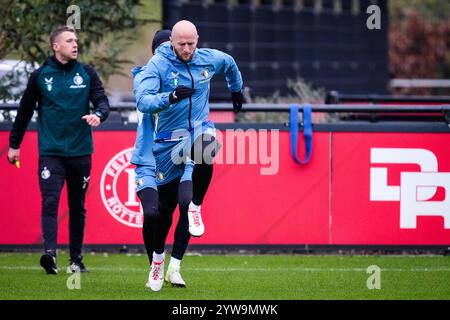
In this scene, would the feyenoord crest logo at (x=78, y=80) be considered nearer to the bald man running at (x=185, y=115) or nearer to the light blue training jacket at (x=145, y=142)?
the light blue training jacket at (x=145, y=142)

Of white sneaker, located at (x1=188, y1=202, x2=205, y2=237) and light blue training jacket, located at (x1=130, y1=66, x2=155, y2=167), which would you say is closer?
white sneaker, located at (x1=188, y1=202, x2=205, y2=237)

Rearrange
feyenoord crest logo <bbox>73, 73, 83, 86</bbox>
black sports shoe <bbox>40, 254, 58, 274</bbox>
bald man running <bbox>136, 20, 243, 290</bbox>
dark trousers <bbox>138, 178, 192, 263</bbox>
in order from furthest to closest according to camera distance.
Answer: feyenoord crest logo <bbox>73, 73, 83, 86</bbox> → black sports shoe <bbox>40, 254, 58, 274</bbox> → dark trousers <bbox>138, 178, 192, 263</bbox> → bald man running <bbox>136, 20, 243, 290</bbox>

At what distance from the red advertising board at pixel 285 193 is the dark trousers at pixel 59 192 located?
132 centimetres

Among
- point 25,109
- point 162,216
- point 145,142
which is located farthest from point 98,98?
point 162,216

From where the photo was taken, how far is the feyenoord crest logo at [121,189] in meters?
12.7

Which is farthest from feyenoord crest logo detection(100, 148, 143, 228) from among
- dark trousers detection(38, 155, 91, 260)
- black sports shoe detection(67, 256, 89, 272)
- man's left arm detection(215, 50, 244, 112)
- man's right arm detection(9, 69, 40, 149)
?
man's left arm detection(215, 50, 244, 112)

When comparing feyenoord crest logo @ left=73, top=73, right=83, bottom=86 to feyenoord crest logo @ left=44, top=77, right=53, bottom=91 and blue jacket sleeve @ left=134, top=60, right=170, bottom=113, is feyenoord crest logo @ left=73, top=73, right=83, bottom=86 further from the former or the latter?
blue jacket sleeve @ left=134, top=60, right=170, bottom=113

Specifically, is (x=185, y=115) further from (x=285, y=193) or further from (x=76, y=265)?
(x=285, y=193)

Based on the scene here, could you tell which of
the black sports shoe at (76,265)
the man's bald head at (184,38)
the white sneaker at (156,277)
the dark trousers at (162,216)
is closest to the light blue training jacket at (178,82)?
the man's bald head at (184,38)

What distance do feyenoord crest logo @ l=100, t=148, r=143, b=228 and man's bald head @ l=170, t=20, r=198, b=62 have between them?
127 inches

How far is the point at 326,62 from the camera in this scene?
77.9 ft

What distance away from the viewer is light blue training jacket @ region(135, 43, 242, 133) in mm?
9711

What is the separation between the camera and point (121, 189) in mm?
12742
